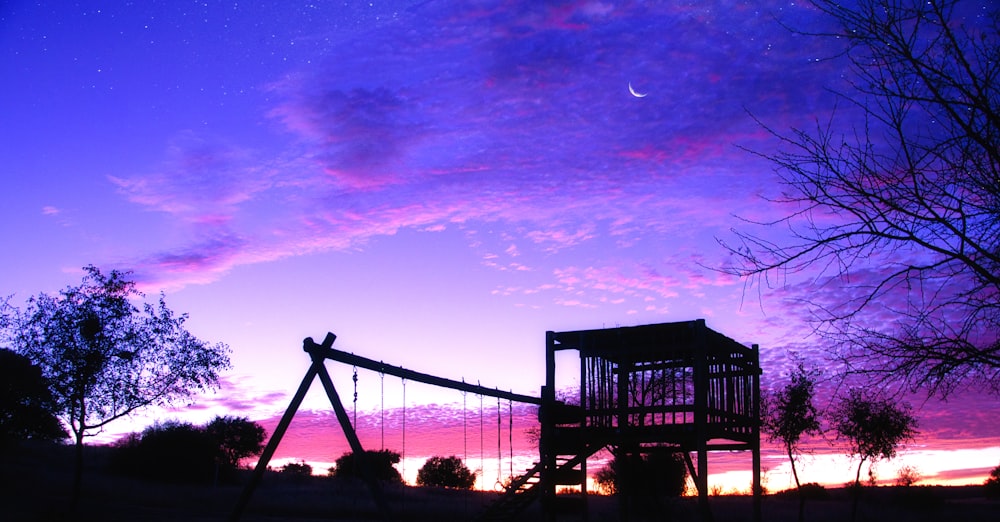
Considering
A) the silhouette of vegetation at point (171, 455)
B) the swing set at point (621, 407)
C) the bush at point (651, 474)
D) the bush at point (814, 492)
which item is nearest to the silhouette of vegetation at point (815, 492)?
the bush at point (814, 492)

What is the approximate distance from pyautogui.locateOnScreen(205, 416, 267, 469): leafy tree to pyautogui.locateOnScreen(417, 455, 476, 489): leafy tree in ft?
59.4

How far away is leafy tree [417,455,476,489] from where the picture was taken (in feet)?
303

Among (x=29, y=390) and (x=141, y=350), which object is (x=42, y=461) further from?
(x=141, y=350)

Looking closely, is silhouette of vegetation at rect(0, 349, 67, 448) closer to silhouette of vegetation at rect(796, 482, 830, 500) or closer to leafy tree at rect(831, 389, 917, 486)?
leafy tree at rect(831, 389, 917, 486)

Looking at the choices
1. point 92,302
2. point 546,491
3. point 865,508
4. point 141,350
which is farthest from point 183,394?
point 865,508

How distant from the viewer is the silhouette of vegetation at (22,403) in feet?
131

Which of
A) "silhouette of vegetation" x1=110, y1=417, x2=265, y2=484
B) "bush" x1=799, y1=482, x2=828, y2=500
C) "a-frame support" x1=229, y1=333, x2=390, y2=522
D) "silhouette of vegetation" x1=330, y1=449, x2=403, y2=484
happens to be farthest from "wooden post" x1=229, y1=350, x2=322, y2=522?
"bush" x1=799, y1=482, x2=828, y2=500

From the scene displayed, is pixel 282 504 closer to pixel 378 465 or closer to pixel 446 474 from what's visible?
pixel 378 465

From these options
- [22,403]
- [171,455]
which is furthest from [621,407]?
[171,455]

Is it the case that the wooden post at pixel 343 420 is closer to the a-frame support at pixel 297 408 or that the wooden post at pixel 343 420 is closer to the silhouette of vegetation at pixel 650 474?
the a-frame support at pixel 297 408

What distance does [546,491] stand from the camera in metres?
24.8

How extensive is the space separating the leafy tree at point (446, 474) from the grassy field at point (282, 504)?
29.3 m

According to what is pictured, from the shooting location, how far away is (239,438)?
84.6 m

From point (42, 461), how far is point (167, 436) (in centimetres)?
1063
